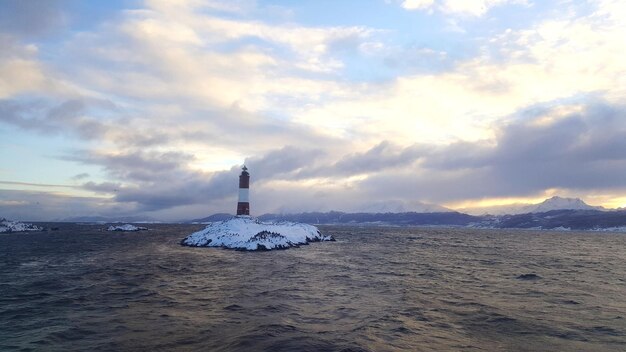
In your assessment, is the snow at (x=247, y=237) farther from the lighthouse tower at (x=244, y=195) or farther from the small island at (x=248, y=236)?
the lighthouse tower at (x=244, y=195)

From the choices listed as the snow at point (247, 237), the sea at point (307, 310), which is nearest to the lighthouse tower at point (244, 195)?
the snow at point (247, 237)

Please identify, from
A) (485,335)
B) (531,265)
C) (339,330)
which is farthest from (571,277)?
(339,330)

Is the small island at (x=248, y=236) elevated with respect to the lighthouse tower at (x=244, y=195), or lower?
lower

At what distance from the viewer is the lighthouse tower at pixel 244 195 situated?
264 ft

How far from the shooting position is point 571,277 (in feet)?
108

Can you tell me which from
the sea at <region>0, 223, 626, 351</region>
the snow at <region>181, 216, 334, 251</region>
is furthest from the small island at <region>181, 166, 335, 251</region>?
the sea at <region>0, 223, 626, 351</region>

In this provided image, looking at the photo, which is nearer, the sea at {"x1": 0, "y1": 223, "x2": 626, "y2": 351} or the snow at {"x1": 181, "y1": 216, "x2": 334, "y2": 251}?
the sea at {"x1": 0, "y1": 223, "x2": 626, "y2": 351}

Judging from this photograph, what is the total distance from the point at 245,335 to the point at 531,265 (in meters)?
37.4

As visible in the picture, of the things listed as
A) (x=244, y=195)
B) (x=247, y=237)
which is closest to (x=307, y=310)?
(x=247, y=237)

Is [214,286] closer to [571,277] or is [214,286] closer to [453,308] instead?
[453,308]

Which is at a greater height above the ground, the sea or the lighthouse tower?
the lighthouse tower

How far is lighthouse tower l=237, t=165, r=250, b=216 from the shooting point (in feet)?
264

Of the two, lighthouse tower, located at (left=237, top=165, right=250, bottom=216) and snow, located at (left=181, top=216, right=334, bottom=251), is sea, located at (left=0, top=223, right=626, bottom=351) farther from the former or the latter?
lighthouse tower, located at (left=237, top=165, right=250, bottom=216)

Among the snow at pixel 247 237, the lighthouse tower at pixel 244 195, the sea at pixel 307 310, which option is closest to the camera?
the sea at pixel 307 310
